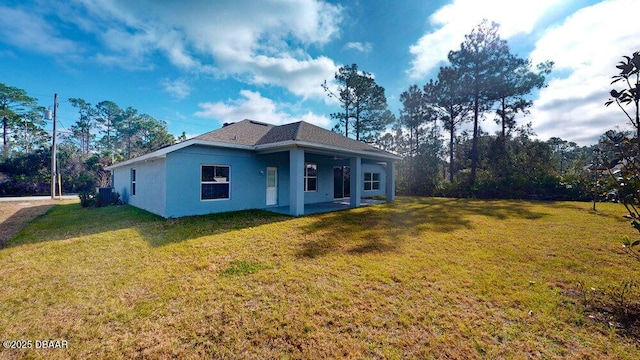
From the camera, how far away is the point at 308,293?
136 inches

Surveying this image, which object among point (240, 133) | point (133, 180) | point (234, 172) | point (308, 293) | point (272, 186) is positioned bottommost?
point (308, 293)

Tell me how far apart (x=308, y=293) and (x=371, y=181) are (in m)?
16.1

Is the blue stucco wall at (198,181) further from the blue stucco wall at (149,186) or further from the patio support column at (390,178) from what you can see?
the patio support column at (390,178)

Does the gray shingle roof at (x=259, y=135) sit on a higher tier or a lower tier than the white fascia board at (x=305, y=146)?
higher

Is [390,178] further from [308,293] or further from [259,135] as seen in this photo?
[308,293]

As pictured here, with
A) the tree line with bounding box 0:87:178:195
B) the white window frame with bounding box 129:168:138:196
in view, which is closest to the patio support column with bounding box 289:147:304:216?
the white window frame with bounding box 129:168:138:196

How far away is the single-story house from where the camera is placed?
340 inches

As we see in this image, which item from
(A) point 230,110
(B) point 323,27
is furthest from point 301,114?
(B) point 323,27

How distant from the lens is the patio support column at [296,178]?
30.1 feet

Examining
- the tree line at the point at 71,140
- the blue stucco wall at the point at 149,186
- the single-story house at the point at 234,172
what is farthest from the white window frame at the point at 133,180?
the tree line at the point at 71,140

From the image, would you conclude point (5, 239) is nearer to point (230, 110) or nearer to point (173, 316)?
point (173, 316)

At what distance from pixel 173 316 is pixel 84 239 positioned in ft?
17.6

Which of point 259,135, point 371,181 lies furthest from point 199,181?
point 371,181

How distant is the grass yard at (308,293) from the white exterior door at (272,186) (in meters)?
4.68
